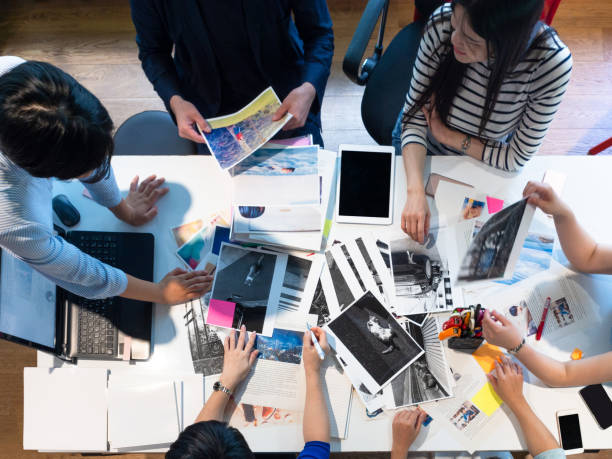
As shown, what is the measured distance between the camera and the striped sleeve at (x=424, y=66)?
121 cm

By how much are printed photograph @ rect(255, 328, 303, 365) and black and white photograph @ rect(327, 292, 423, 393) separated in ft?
0.32

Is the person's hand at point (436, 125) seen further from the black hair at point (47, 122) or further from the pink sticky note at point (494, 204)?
the black hair at point (47, 122)

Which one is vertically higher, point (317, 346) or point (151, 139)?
point (151, 139)

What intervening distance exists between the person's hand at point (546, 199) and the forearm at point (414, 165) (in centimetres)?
29

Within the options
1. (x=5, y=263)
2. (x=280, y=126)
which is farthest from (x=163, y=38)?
(x=5, y=263)

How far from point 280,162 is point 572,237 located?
84 cm

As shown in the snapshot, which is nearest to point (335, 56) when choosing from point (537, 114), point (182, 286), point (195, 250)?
point (537, 114)

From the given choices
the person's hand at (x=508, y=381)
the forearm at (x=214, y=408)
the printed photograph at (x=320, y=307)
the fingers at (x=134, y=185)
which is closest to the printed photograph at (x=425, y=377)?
the person's hand at (x=508, y=381)

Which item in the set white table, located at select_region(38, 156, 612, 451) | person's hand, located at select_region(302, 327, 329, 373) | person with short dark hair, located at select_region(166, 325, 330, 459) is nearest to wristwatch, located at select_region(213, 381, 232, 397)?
person with short dark hair, located at select_region(166, 325, 330, 459)

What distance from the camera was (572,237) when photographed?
120cm

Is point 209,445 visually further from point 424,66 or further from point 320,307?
point 424,66

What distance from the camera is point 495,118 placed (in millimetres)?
1290

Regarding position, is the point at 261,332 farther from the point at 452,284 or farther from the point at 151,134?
the point at 151,134

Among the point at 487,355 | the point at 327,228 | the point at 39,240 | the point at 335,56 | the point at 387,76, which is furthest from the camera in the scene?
the point at 335,56
